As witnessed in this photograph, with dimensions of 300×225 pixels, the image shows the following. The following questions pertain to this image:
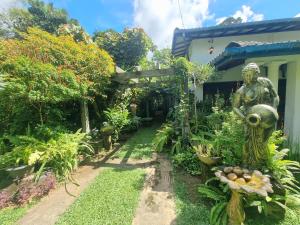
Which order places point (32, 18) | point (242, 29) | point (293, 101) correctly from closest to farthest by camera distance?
1. point (293, 101)
2. point (242, 29)
3. point (32, 18)

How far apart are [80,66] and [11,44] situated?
6.41 feet

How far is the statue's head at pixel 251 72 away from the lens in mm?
3336

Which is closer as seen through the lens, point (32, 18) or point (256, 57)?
point (256, 57)

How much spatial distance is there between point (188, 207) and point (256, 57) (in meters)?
3.99

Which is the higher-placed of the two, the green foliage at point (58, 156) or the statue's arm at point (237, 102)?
the statue's arm at point (237, 102)

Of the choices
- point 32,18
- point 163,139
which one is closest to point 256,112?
point 163,139

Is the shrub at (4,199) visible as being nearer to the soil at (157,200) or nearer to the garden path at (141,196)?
the garden path at (141,196)

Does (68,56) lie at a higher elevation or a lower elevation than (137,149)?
higher

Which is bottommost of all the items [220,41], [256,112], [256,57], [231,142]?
[231,142]

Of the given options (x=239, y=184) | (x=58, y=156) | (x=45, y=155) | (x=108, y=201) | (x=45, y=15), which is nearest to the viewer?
(x=239, y=184)

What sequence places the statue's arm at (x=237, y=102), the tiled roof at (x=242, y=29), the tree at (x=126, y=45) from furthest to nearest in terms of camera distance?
the tree at (x=126, y=45), the tiled roof at (x=242, y=29), the statue's arm at (x=237, y=102)

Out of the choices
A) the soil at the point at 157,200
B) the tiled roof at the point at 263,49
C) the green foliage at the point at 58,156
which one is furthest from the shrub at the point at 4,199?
the tiled roof at the point at 263,49

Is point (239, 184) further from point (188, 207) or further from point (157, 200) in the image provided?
point (157, 200)

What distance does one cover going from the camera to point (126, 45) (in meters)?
18.2
